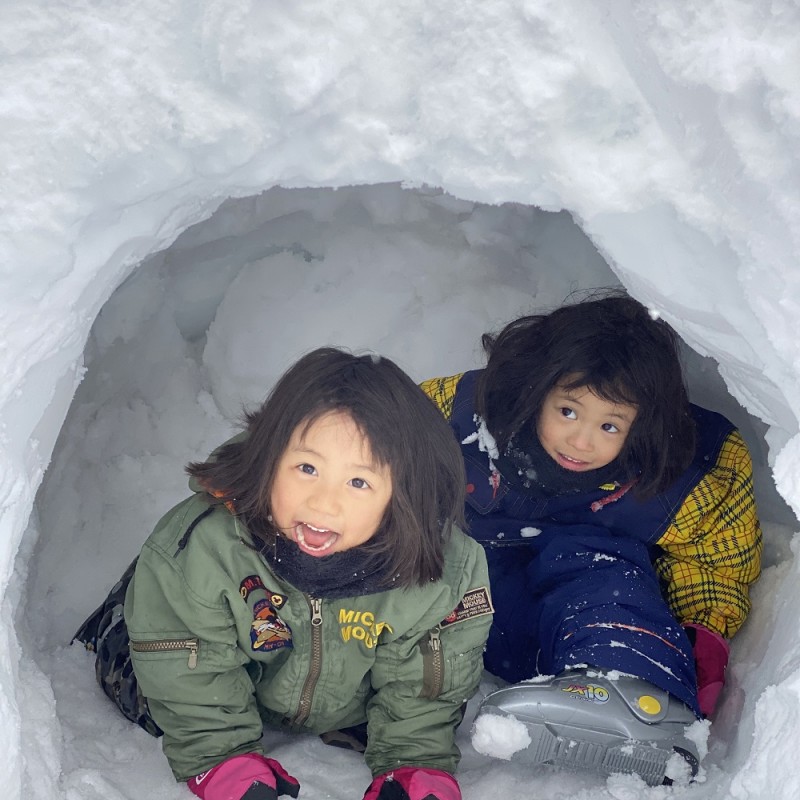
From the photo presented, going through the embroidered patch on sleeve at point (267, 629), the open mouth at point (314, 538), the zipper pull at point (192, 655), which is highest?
the open mouth at point (314, 538)

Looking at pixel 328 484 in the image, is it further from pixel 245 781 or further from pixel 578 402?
pixel 578 402

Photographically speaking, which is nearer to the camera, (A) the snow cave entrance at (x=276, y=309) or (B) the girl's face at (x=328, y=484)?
(B) the girl's face at (x=328, y=484)

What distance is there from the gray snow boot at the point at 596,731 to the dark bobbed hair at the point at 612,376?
442 mm

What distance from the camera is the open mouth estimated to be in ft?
4.50

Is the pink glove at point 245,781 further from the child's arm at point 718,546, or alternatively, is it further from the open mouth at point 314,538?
the child's arm at point 718,546

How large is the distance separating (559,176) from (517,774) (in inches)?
38.7

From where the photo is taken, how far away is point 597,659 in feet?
5.38

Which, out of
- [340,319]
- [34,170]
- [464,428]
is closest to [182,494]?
[340,319]

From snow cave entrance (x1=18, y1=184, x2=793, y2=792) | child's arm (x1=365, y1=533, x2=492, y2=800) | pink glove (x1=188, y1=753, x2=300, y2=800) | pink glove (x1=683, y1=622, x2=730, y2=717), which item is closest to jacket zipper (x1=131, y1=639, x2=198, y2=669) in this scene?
pink glove (x1=188, y1=753, x2=300, y2=800)

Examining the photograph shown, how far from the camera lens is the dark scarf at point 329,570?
4.59ft

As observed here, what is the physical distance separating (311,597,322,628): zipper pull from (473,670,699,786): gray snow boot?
321 mm

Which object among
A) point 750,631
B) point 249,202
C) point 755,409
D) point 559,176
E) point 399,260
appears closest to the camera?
point 559,176

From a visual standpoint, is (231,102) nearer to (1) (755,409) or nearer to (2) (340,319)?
(1) (755,409)

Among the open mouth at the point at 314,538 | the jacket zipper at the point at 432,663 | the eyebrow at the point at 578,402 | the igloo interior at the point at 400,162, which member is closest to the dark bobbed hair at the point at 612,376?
the eyebrow at the point at 578,402
